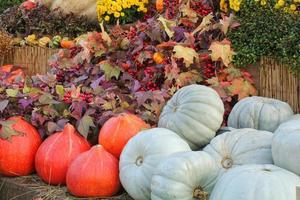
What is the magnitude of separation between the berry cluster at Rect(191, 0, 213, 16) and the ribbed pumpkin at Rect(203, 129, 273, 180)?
196 cm

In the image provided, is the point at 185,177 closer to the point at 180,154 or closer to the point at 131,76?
the point at 180,154

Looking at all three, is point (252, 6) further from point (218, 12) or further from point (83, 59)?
point (83, 59)

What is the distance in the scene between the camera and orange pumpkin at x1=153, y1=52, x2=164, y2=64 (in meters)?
4.23

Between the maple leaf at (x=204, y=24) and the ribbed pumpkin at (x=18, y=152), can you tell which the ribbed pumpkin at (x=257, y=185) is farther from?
the maple leaf at (x=204, y=24)

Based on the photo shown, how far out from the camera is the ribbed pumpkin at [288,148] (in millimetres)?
2430

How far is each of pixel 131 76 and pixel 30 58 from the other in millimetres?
2568

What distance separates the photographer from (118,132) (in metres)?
3.31

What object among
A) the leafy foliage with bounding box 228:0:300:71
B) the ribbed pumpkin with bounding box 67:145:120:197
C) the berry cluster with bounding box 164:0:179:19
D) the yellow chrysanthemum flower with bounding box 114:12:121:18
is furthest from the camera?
the yellow chrysanthemum flower with bounding box 114:12:121:18

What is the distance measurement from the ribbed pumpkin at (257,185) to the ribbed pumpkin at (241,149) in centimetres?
36

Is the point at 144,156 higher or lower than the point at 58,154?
Result: higher

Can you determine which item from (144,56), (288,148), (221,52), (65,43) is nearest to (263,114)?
(288,148)

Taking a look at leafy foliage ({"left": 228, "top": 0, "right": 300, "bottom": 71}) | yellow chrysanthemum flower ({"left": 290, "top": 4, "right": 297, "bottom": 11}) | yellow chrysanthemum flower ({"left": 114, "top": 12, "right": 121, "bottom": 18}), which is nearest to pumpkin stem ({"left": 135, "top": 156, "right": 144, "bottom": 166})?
leafy foliage ({"left": 228, "top": 0, "right": 300, "bottom": 71})

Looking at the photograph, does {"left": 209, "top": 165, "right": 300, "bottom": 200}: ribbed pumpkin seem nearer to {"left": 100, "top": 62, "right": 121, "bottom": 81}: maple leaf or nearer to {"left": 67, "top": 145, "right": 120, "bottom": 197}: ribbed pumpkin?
{"left": 67, "top": 145, "right": 120, "bottom": 197}: ribbed pumpkin

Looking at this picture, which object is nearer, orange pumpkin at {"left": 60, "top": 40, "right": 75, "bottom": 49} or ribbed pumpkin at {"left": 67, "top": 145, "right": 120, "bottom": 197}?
ribbed pumpkin at {"left": 67, "top": 145, "right": 120, "bottom": 197}
